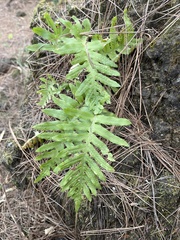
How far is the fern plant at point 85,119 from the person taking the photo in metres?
2.09

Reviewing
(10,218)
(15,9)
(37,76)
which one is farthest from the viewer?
(15,9)

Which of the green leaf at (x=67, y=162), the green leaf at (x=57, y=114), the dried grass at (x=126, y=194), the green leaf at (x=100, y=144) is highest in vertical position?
the green leaf at (x=57, y=114)

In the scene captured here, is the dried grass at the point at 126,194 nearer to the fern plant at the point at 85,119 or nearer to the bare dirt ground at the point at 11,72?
the fern plant at the point at 85,119

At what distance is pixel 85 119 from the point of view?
2191 mm

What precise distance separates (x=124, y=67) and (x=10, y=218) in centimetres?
176

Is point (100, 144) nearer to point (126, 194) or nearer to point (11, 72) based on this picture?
point (126, 194)

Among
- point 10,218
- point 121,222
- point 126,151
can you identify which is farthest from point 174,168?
point 10,218

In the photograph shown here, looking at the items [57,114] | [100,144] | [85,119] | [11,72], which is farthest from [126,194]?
[11,72]

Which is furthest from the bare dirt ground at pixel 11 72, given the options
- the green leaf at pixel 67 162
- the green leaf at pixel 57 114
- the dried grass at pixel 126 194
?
the green leaf at pixel 67 162

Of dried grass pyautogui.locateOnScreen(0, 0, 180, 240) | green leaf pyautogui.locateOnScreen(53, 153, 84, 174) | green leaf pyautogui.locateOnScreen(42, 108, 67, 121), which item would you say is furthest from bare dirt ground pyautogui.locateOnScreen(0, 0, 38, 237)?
green leaf pyautogui.locateOnScreen(53, 153, 84, 174)

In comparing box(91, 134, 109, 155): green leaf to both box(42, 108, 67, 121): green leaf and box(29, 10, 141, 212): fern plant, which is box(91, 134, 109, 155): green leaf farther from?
box(42, 108, 67, 121): green leaf

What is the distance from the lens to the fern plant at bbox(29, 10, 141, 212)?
209 cm

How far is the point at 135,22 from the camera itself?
2541 mm

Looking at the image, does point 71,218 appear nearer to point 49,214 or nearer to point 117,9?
point 49,214
